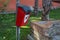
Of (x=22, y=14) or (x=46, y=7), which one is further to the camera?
(x=46, y=7)

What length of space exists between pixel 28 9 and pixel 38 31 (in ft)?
3.50

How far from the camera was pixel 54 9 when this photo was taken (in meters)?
11.1

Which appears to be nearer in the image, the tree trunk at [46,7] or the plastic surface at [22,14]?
the plastic surface at [22,14]

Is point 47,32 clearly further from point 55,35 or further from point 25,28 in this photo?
point 25,28

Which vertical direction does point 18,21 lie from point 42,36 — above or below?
above

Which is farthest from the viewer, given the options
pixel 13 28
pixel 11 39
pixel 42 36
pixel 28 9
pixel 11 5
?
pixel 11 5

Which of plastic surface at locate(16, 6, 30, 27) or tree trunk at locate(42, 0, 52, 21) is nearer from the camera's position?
plastic surface at locate(16, 6, 30, 27)

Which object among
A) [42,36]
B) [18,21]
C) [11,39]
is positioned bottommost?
[11,39]

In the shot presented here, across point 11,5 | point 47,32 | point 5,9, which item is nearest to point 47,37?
point 47,32

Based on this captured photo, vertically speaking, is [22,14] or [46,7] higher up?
[22,14]

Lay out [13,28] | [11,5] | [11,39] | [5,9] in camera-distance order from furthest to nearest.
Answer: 1. [11,5]
2. [5,9]
3. [13,28]
4. [11,39]

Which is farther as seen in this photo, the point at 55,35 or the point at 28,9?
the point at 55,35

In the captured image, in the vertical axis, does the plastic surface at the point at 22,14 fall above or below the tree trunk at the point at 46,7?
above

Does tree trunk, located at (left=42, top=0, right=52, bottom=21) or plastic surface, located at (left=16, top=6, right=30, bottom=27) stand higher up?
plastic surface, located at (left=16, top=6, right=30, bottom=27)
